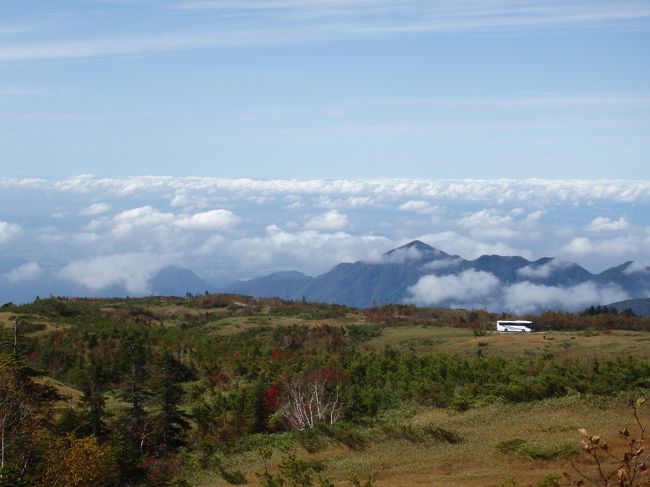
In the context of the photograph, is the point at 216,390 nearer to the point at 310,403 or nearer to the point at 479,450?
the point at 310,403

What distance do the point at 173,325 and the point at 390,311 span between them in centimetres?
5873

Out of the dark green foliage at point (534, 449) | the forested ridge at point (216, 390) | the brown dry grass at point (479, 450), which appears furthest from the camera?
the dark green foliage at point (534, 449)

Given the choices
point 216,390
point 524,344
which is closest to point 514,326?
point 524,344

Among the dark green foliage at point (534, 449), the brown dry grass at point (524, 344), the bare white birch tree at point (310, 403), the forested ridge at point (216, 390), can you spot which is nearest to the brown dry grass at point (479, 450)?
the dark green foliage at point (534, 449)

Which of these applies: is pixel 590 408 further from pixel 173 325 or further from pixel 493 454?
pixel 173 325

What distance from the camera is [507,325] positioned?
459ft

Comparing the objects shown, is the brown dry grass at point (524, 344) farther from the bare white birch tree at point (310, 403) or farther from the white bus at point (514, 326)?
the bare white birch tree at point (310, 403)

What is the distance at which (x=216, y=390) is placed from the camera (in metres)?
82.9

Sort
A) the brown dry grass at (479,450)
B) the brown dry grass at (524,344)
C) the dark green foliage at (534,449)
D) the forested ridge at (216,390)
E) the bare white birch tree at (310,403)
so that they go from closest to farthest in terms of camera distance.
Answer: the brown dry grass at (479,450), the forested ridge at (216,390), the dark green foliage at (534,449), the bare white birch tree at (310,403), the brown dry grass at (524,344)

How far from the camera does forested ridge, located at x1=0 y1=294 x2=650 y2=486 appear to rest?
32.2m

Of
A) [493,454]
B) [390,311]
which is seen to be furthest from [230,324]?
[493,454]

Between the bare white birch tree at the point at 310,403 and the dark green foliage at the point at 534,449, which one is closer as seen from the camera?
the dark green foliage at the point at 534,449

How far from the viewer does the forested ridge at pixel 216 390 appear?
3222 centimetres

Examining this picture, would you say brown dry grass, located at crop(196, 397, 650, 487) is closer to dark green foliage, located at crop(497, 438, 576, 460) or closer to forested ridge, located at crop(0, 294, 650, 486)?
dark green foliage, located at crop(497, 438, 576, 460)
